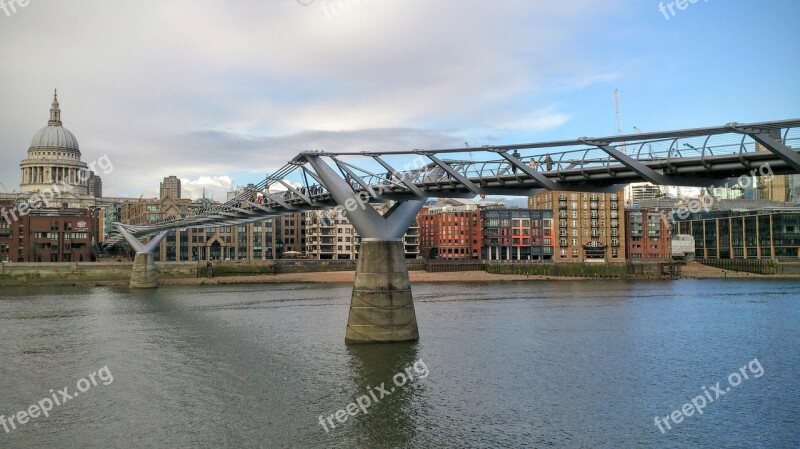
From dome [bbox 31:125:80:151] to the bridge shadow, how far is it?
166 metres

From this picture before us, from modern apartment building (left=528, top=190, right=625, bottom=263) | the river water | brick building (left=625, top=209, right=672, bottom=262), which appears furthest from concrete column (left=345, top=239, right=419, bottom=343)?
brick building (left=625, top=209, right=672, bottom=262)

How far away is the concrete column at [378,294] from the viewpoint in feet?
130

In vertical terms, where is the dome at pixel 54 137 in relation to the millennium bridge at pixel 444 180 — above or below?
above

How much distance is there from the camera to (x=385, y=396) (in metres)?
29.3

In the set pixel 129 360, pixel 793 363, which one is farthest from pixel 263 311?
pixel 793 363

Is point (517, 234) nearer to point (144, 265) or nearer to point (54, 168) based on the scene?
point (144, 265)

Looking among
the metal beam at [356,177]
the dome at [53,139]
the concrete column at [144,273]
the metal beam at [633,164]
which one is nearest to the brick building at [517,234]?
the concrete column at [144,273]

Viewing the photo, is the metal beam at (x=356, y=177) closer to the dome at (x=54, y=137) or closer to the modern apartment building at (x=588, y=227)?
A: the modern apartment building at (x=588, y=227)

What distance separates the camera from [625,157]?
85.2 ft

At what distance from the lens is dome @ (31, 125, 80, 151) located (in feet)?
582

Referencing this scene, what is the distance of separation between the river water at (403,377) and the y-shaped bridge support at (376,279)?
1.23m

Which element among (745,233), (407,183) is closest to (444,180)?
(407,183)

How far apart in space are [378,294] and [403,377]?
803 cm

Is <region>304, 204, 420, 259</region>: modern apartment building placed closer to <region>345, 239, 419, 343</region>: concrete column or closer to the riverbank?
the riverbank
